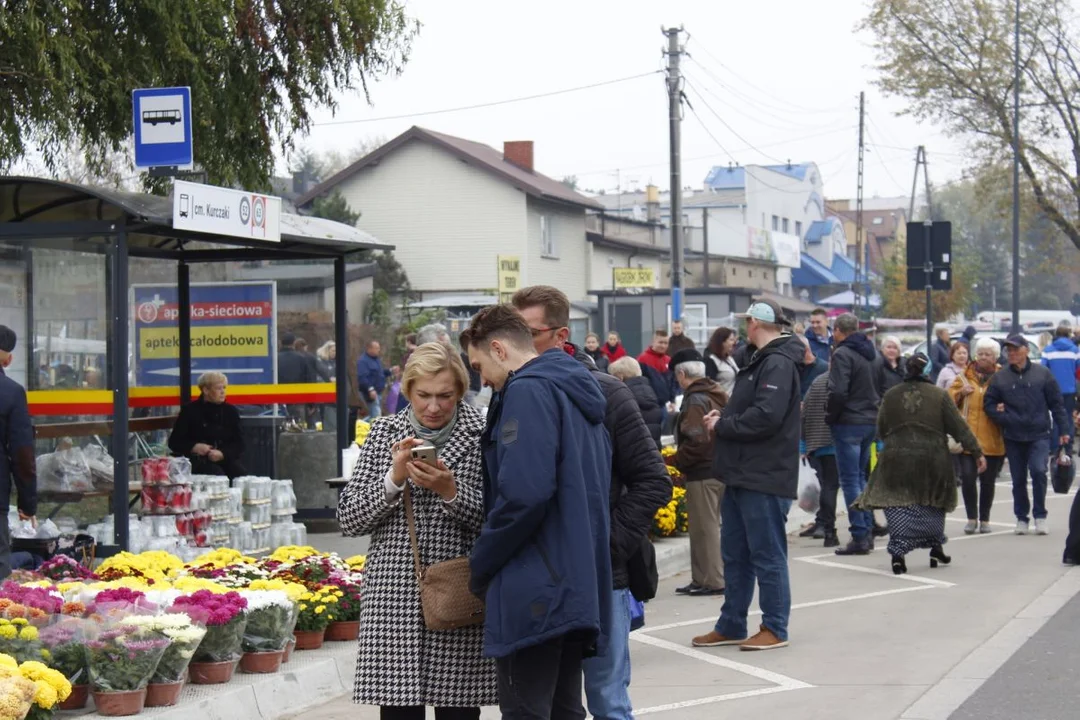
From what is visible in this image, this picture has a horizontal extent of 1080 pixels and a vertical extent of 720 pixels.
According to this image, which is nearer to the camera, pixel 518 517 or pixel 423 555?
pixel 518 517

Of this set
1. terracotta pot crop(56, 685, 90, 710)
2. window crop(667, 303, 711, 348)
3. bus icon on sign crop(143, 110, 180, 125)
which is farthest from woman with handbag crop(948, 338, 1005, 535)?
window crop(667, 303, 711, 348)

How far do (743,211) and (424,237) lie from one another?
119 feet

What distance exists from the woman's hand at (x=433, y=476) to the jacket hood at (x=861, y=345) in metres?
8.74

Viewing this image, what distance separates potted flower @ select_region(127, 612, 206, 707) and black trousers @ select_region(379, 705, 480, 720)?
6.68 feet

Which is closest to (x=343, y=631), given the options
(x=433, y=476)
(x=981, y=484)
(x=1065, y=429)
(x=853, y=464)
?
(x=433, y=476)

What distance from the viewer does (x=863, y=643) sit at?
9031 millimetres

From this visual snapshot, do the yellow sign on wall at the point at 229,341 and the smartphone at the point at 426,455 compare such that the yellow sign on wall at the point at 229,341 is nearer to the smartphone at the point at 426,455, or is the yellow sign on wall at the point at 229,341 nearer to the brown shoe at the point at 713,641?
the brown shoe at the point at 713,641

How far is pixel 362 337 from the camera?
30.7 meters

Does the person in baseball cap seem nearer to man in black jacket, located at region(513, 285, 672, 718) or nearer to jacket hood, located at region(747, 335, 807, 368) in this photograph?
jacket hood, located at region(747, 335, 807, 368)

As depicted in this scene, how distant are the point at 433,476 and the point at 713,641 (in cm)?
470

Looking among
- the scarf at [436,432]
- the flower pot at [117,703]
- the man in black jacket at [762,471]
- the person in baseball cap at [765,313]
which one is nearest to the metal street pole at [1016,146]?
the person in baseball cap at [765,313]

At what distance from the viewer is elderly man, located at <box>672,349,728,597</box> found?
10.4 metres

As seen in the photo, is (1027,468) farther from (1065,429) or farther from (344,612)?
(344,612)

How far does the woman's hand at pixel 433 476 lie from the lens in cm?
466
